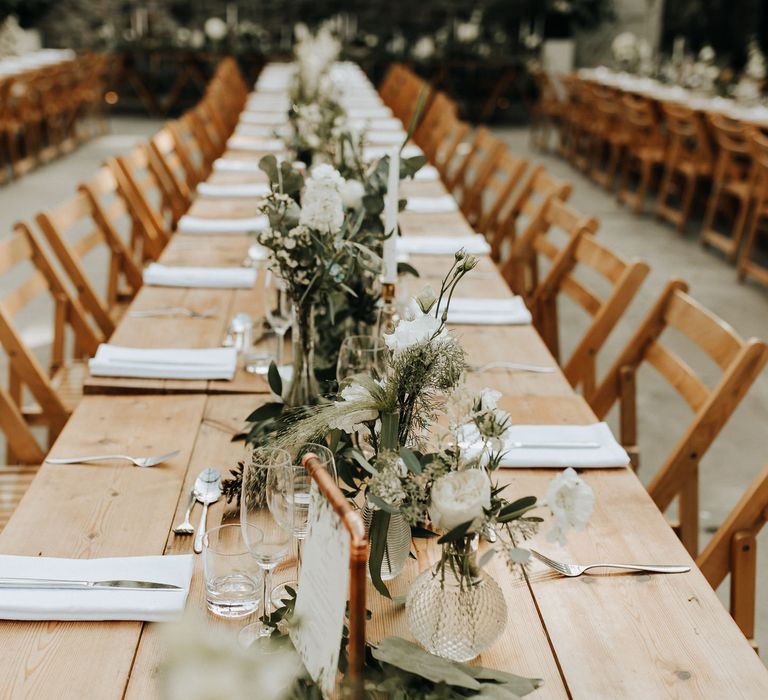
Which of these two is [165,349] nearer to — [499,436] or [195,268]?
[195,268]

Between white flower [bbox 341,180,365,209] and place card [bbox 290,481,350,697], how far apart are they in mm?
1269

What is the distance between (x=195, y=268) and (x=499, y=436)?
6.62 feet

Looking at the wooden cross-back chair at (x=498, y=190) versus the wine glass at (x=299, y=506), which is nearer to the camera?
the wine glass at (x=299, y=506)

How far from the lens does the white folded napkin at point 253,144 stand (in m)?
5.45

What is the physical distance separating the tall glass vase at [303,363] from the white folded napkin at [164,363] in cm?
37

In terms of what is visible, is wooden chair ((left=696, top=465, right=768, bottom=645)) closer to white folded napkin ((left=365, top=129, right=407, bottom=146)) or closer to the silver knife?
the silver knife

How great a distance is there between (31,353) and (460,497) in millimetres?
2046

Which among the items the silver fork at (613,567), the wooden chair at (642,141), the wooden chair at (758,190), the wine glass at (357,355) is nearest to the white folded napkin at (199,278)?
the wine glass at (357,355)

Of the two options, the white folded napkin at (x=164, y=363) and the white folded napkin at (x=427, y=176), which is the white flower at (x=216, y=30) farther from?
the white folded napkin at (x=164, y=363)

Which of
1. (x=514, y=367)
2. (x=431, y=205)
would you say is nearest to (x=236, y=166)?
(x=431, y=205)

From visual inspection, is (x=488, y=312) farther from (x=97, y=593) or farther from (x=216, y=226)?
(x=97, y=593)

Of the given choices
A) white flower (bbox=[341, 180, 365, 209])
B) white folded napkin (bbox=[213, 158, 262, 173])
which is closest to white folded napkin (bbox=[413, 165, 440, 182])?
white folded napkin (bbox=[213, 158, 262, 173])

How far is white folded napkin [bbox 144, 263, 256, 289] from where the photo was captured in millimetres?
2820

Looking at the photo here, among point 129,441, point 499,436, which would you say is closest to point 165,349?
point 129,441
